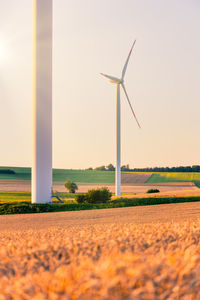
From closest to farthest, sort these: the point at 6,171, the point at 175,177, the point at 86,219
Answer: the point at 86,219 → the point at 6,171 → the point at 175,177

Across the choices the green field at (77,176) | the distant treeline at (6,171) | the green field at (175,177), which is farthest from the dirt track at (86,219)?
the distant treeline at (6,171)

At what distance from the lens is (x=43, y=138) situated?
78.0 ft

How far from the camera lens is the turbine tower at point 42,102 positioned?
23656 millimetres

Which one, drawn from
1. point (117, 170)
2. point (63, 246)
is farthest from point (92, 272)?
point (117, 170)

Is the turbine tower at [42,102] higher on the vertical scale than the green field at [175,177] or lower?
higher

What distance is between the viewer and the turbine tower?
23656 millimetres

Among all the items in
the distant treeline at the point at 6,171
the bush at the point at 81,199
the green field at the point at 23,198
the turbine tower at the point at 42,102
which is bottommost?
the green field at the point at 23,198

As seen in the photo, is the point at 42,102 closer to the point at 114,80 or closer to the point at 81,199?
the point at 81,199

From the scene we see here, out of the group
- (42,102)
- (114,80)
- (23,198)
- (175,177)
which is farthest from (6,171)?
(42,102)

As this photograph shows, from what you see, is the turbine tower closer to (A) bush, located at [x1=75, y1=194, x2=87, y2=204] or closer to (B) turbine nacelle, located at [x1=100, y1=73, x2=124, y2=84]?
(A) bush, located at [x1=75, y1=194, x2=87, y2=204]

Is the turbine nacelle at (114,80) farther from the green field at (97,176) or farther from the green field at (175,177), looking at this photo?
the green field at (175,177)

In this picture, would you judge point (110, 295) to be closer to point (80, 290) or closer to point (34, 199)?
point (80, 290)

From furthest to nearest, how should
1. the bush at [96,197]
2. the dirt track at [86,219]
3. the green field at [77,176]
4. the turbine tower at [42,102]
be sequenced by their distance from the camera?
1. the green field at [77,176]
2. the bush at [96,197]
3. the turbine tower at [42,102]
4. the dirt track at [86,219]

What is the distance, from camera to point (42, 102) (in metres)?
24.2
